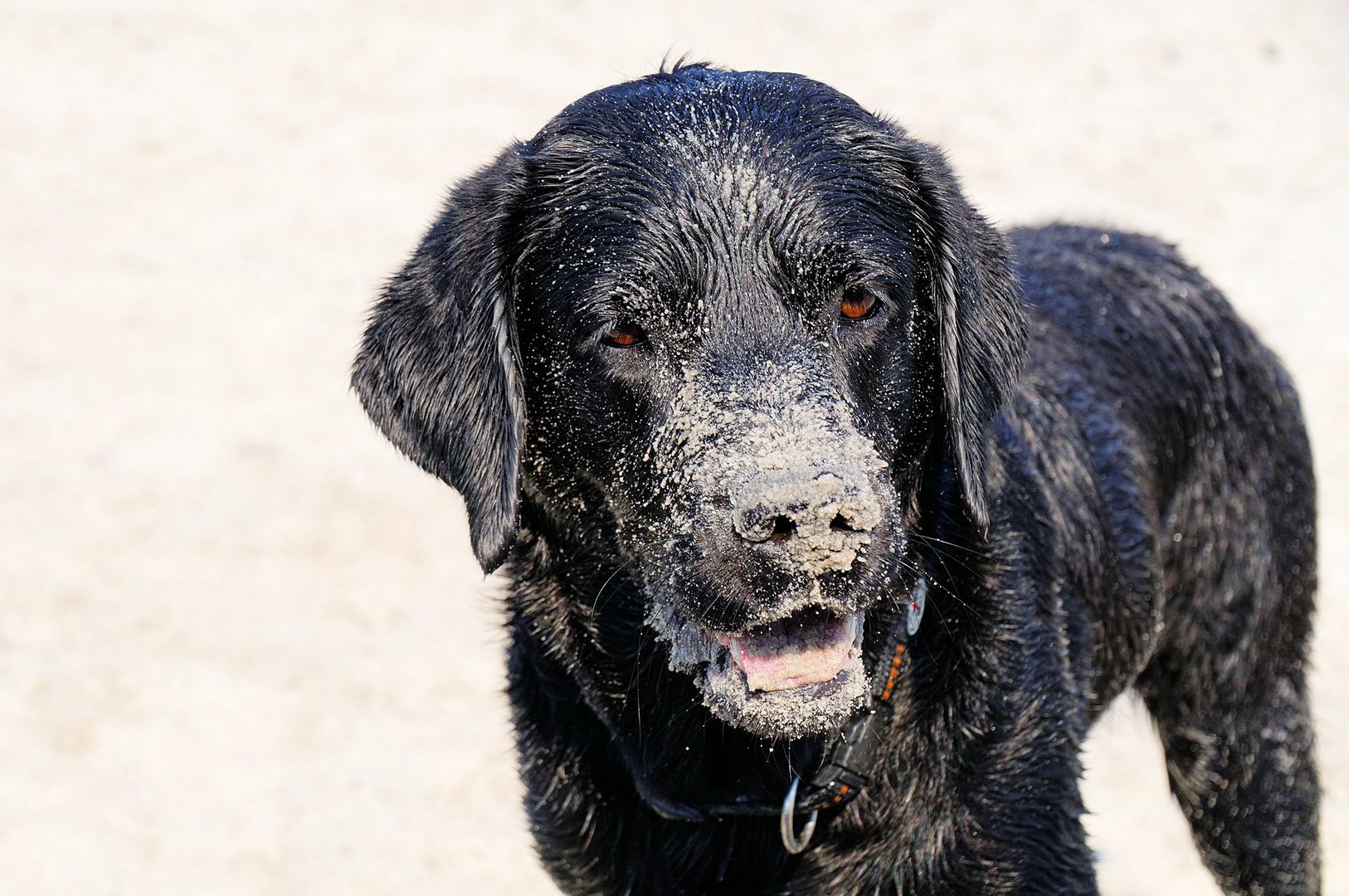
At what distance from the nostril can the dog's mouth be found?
0.87ft

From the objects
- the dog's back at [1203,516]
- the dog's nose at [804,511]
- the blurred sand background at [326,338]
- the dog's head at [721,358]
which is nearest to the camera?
the dog's nose at [804,511]

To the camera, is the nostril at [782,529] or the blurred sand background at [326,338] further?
the blurred sand background at [326,338]

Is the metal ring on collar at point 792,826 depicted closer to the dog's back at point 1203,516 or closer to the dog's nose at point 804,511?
the dog's nose at point 804,511

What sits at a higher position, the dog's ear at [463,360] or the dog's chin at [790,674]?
the dog's ear at [463,360]

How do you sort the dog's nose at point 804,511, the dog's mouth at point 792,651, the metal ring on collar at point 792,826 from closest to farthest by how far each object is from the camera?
1. the dog's nose at point 804,511
2. the dog's mouth at point 792,651
3. the metal ring on collar at point 792,826

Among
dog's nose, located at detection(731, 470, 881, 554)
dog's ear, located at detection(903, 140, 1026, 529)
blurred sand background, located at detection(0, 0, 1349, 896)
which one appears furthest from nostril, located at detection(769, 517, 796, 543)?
blurred sand background, located at detection(0, 0, 1349, 896)

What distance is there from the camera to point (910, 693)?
3195mm

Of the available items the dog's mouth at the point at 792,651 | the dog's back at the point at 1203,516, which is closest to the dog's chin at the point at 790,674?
the dog's mouth at the point at 792,651

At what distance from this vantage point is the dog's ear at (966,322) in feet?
10.4

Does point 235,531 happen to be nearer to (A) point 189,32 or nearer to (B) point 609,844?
(B) point 609,844

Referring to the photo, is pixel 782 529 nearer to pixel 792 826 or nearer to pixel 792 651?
pixel 792 651

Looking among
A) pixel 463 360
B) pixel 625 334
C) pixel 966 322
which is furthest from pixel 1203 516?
pixel 463 360

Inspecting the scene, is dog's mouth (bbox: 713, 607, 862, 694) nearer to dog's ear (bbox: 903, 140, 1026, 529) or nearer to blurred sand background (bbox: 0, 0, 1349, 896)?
dog's ear (bbox: 903, 140, 1026, 529)

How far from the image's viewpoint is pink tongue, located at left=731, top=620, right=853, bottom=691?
9.26 ft
